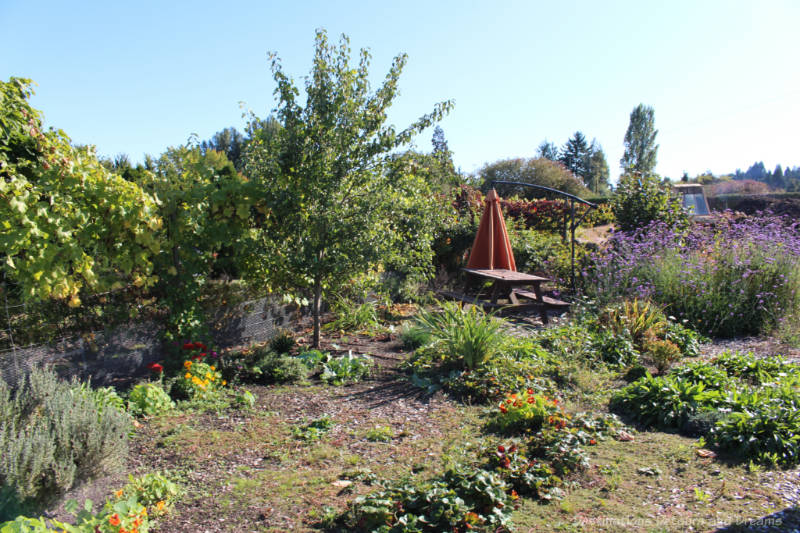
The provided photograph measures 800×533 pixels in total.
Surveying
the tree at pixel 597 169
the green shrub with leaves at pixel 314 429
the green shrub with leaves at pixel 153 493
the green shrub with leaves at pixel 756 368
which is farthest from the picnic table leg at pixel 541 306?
the tree at pixel 597 169

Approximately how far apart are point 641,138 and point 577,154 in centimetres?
808

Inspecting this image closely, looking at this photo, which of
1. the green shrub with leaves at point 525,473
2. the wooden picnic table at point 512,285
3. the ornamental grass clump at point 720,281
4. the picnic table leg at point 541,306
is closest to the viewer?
the green shrub with leaves at point 525,473

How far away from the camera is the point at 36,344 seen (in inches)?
176

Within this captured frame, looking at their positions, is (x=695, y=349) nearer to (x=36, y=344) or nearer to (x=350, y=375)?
(x=350, y=375)

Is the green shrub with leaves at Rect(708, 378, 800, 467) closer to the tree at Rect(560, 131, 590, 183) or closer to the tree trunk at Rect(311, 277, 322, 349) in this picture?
→ the tree trunk at Rect(311, 277, 322, 349)

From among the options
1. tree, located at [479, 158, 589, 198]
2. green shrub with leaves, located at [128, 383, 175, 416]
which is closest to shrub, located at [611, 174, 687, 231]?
green shrub with leaves, located at [128, 383, 175, 416]

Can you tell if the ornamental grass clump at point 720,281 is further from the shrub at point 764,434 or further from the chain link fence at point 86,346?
the chain link fence at point 86,346

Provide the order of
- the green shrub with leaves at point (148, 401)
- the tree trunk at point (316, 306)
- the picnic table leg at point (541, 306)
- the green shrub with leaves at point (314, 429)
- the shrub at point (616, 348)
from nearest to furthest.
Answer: the green shrub with leaves at point (314, 429)
the green shrub with leaves at point (148, 401)
the shrub at point (616, 348)
the tree trunk at point (316, 306)
the picnic table leg at point (541, 306)

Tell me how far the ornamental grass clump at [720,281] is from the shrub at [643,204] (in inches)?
100

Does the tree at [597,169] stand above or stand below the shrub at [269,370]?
above

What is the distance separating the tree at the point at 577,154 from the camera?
56.6 m

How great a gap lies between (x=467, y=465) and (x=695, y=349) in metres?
4.28

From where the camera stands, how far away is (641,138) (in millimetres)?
57688

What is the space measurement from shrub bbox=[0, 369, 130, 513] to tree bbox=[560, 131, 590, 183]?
193ft
